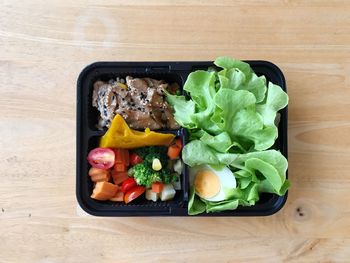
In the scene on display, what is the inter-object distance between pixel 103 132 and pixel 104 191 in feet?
0.59

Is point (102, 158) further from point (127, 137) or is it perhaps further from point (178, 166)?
point (178, 166)

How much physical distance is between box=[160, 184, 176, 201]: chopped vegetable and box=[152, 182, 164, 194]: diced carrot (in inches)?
0.5

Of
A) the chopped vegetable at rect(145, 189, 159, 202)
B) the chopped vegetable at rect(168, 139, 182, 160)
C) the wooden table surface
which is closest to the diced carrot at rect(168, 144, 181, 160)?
the chopped vegetable at rect(168, 139, 182, 160)

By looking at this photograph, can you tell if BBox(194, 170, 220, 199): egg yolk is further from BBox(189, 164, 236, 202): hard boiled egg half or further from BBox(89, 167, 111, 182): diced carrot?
BBox(89, 167, 111, 182): diced carrot

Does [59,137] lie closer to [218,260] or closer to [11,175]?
[11,175]

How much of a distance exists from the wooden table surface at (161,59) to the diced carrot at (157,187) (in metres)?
0.16

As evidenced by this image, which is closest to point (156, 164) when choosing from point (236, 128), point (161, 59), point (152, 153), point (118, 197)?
point (152, 153)

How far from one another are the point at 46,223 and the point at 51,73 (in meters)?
0.50

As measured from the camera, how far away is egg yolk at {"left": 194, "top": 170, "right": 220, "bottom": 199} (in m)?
1.53

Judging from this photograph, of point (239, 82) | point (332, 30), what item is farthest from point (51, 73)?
point (332, 30)

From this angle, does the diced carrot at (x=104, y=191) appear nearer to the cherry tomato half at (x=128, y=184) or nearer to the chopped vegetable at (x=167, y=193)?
the cherry tomato half at (x=128, y=184)

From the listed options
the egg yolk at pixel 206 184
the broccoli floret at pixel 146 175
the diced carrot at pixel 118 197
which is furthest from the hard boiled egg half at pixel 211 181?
the diced carrot at pixel 118 197

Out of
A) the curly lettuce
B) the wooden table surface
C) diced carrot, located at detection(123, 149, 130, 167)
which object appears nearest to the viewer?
the curly lettuce

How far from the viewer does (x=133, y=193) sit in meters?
1.55
